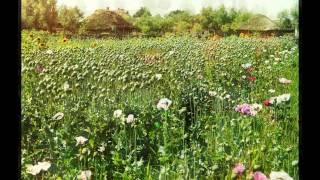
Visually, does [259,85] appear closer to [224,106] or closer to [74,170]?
[224,106]

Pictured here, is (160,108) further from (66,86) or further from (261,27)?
(261,27)

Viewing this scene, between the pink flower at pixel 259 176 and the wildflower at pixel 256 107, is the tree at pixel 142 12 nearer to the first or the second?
the wildflower at pixel 256 107

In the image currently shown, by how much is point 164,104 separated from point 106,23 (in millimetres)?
351

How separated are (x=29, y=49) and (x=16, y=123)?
0.26 metres

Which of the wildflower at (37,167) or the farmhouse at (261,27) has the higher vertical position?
the farmhouse at (261,27)

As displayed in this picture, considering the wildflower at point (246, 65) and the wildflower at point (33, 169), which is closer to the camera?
the wildflower at point (33, 169)

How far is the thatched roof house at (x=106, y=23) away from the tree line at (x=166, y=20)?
18mm

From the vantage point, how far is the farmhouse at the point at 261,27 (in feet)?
5.51

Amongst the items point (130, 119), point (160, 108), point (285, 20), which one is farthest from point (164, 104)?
point (285, 20)

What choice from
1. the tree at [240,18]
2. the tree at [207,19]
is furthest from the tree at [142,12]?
the tree at [240,18]

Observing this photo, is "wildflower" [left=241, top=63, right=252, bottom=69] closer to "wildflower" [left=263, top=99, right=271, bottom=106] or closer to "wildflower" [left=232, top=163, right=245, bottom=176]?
"wildflower" [left=263, top=99, right=271, bottom=106]

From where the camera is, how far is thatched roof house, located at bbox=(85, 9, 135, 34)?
1644mm

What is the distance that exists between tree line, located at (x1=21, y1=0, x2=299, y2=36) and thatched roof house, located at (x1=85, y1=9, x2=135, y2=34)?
0.7 inches

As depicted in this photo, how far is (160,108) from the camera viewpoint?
167 centimetres
